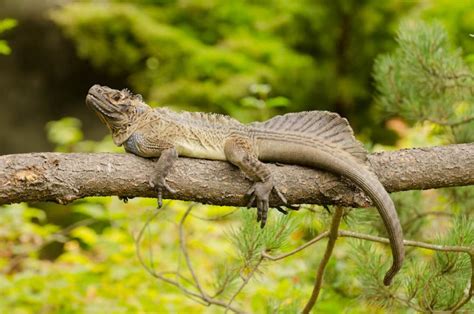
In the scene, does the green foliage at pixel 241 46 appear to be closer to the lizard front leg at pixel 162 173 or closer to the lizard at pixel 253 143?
the lizard at pixel 253 143

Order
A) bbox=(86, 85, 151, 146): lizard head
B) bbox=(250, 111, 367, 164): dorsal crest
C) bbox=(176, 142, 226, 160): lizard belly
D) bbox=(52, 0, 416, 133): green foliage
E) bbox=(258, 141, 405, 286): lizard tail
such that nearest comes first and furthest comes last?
1. bbox=(258, 141, 405, 286): lizard tail
2. bbox=(250, 111, 367, 164): dorsal crest
3. bbox=(176, 142, 226, 160): lizard belly
4. bbox=(86, 85, 151, 146): lizard head
5. bbox=(52, 0, 416, 133): green foliage

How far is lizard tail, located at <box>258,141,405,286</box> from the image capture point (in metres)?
2.25

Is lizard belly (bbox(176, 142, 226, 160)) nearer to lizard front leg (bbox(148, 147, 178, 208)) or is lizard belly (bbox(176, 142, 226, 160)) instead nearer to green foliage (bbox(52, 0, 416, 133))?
lizard front leg (bbox(148, 147, 178, 208))

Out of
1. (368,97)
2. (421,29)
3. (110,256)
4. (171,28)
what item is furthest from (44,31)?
(421,29)

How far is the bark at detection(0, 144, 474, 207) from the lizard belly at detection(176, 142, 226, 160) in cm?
13

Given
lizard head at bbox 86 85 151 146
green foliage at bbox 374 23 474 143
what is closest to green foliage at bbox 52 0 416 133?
green foliage at bbox 374 23 474 143

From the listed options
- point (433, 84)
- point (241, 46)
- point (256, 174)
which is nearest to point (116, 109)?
point (256, 174)

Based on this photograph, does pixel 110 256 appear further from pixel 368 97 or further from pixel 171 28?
pixel 171 28

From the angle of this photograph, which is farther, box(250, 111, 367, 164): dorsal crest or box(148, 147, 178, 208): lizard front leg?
box(250, 111, 367, 164): dorsal crest

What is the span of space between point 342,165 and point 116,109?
913 mm

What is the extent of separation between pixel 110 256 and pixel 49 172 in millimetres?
2507

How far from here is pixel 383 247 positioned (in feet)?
12.0

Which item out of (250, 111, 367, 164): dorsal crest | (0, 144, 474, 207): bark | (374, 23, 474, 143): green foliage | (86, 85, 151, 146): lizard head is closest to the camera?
(0, 144, 474, 207): bark

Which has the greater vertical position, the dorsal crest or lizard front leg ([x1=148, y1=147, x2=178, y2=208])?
the dorsal crest
